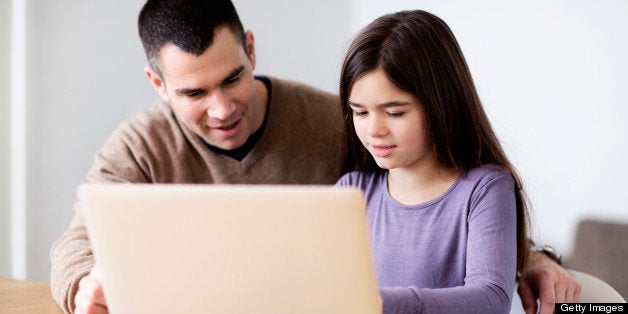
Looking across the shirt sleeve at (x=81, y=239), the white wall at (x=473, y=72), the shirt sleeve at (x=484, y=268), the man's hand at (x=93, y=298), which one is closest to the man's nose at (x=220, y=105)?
the shirt sleeve at (x=81, y=239)

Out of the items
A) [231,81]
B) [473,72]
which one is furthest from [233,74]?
[473,72]

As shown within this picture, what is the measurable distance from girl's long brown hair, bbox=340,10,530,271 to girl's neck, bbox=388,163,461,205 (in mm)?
22

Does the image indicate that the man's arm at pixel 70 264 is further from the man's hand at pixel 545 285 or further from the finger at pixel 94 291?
the man's hand at pixel 545 285

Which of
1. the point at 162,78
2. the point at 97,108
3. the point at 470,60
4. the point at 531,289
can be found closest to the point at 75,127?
the point at 97,108

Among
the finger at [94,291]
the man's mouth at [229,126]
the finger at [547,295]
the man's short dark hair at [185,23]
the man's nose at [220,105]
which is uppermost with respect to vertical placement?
the man's short dark hair at [185,23]

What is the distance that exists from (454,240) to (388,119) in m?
0.24

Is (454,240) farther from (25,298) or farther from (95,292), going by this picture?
(25,298)

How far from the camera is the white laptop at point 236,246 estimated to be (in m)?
0.72

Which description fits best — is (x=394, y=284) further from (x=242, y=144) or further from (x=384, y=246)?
(x=242, y=144)

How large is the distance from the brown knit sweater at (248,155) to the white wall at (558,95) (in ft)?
1.42

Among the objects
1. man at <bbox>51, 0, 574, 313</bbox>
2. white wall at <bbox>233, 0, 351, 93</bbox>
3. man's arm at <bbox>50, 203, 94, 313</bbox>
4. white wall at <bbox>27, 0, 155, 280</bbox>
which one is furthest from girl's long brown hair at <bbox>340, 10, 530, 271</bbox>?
white wall at <bbox>233, 0, 351, 93</bbox>

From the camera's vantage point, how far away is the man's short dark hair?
1489 mm

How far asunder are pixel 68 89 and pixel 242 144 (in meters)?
0.64

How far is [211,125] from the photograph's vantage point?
1.61m
